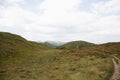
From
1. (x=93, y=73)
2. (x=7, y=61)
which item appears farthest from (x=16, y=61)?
(x=93, y=73)

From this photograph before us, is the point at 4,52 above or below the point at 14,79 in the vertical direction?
above

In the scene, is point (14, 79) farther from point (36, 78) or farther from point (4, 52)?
point (4, 52)

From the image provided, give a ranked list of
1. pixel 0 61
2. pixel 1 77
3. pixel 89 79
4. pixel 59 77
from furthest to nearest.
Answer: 1. pixel 0 61
2. pixel 1 77
3. pixel 59 77
4. pixel 89 79

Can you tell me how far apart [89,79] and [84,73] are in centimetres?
489

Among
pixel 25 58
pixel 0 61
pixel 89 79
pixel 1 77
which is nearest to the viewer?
pixel 89 79

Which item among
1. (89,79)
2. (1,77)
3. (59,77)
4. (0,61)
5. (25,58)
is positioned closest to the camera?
(89,79)

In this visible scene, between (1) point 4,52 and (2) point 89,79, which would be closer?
(2) point 89,79

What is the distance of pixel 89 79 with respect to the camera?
3709cm

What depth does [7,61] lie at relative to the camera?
6719cm

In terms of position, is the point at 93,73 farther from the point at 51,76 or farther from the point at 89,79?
the point at 51,76

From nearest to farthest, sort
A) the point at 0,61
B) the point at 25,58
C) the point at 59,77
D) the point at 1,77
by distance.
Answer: the point at 59,77, the point at 1,77, the point at 0,61, the point at 25,58

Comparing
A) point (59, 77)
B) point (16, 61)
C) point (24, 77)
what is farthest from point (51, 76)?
point (16, 61)

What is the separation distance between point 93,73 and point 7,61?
115 ft

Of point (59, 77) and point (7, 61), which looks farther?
point (7, 61)
